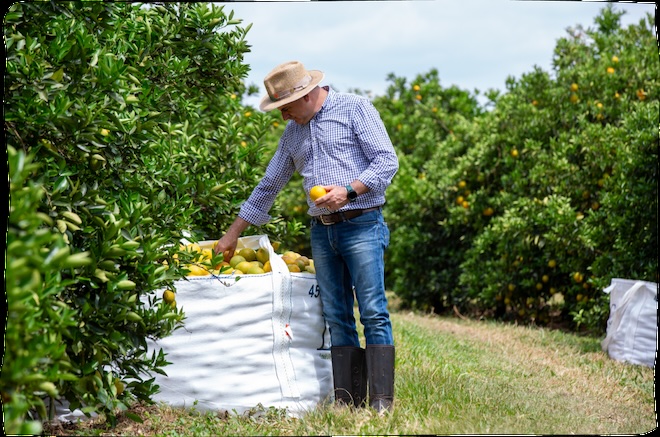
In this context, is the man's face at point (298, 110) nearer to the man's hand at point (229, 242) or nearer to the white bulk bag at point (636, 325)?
the man's hand at point (229, 242)

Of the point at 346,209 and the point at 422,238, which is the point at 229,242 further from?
the point at 422,238

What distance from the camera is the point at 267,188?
169 inches

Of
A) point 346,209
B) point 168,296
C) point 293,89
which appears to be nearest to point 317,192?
point 346,209

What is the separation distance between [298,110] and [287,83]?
0.48 ft

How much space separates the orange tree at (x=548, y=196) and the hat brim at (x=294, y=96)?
3.82 m

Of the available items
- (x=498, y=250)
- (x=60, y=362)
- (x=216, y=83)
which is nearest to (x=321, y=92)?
(x=216, y=83)

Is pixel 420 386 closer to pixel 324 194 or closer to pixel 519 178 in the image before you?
pixel 324 194

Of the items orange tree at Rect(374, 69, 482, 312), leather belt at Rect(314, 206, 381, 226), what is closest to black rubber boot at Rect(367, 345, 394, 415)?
leather belt at Rect(314, 206, 381, 226)

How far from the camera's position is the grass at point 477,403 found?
350 centimetres

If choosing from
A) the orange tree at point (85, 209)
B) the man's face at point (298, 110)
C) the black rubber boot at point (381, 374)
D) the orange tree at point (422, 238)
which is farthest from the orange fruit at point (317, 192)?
the orange tree at point (422, 238)

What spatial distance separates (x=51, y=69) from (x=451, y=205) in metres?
7.65

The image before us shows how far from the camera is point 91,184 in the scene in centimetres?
327

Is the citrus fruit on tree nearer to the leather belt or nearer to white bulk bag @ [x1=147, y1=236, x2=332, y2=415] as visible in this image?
white bulk bag @ [x1=147, y1=236, x2=332, y2=415]

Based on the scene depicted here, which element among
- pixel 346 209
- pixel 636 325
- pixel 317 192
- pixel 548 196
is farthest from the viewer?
pixel 548 196
